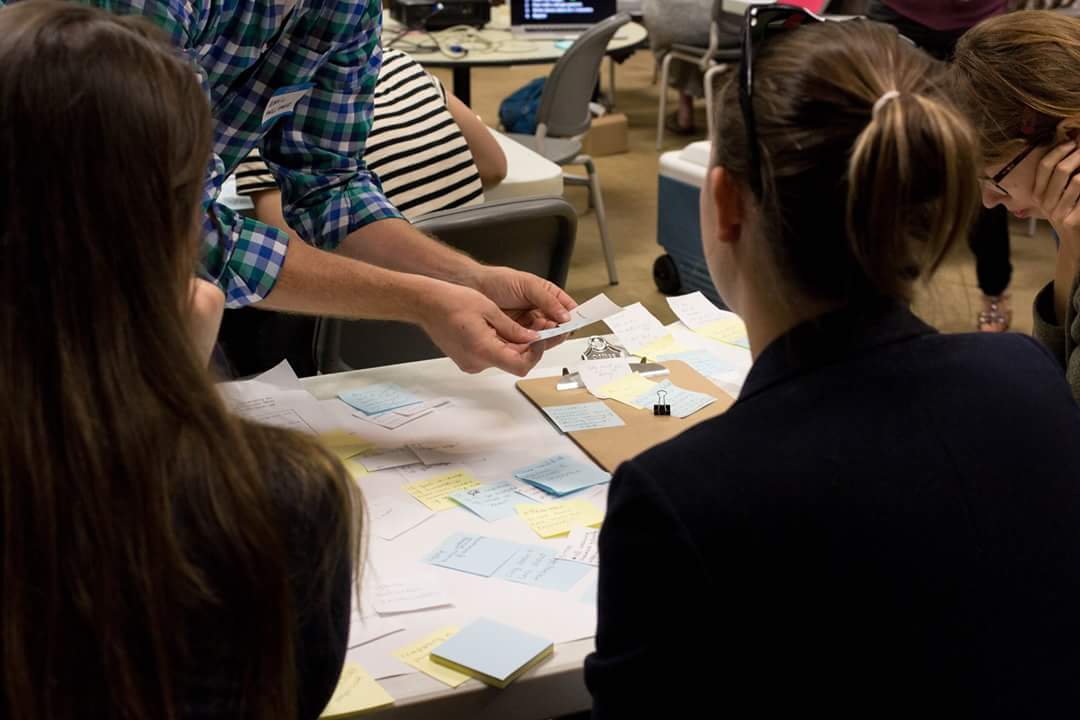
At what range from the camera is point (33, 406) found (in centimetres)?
81

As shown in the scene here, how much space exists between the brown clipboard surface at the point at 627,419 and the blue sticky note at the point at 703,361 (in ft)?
0.05

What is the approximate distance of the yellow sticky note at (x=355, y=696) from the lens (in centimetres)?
112

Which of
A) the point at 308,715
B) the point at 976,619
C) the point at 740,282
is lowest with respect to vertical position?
the point at 308,715

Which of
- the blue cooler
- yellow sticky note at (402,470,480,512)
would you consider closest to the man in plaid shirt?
yellow sticky note at (402,470,480,512)

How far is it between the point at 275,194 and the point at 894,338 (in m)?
1.97

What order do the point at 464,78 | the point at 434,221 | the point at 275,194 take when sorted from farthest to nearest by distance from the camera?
the point at 464,78
the point at 275,194
the point at 434,221

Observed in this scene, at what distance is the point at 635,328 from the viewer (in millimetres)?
1992

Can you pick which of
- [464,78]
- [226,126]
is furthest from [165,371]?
[464,78]

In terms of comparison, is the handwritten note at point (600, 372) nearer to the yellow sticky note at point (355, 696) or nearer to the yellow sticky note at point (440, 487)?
the yellow sticky note at point (440, 487)

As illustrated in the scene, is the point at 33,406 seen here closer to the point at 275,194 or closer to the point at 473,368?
the point at 473,368

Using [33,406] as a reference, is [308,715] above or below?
below

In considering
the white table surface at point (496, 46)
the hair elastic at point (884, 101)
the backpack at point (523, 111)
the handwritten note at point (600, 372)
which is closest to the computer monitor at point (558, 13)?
the white table surface at point (496, 46)

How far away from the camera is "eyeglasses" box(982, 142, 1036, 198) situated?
1.69 m

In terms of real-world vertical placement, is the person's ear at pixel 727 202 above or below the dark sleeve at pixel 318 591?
above
